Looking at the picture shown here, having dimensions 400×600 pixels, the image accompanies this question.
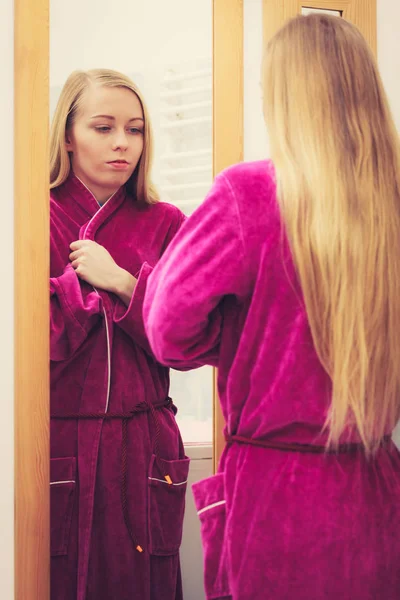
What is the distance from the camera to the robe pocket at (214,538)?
94 centimetres

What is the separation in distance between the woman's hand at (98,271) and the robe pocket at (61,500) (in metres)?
0.31

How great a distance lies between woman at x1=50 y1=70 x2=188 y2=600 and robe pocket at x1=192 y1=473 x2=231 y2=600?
0.93 ft

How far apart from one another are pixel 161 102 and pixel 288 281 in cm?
58

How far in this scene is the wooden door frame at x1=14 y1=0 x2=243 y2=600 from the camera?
1.18 meters

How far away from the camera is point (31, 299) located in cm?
119

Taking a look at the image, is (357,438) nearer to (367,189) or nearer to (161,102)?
(367,189)

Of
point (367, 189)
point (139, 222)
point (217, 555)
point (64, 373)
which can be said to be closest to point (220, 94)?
point (139, 222)

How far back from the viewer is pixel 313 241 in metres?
0.87

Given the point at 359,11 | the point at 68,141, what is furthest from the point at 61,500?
the point at 359,11

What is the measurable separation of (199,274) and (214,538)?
0.37 meters

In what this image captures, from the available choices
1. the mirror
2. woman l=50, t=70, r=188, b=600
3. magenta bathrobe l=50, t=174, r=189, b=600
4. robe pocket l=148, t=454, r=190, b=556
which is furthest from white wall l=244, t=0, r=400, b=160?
robe pocket l=148, t=454, r=190, b=556

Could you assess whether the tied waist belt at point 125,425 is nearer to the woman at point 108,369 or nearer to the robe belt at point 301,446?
the woman at point 108,369

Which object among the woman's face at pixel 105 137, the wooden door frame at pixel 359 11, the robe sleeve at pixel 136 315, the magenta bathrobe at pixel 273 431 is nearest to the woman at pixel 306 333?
the magenta bathrobe at pixel 273 431

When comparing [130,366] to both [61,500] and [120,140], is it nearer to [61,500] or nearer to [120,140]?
[61,500]
